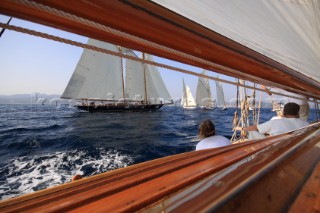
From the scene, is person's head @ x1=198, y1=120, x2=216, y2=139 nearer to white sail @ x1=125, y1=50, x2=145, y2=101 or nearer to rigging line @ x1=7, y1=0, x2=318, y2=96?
rigging line @ x1=7, y1=0, x2=318, y2=96

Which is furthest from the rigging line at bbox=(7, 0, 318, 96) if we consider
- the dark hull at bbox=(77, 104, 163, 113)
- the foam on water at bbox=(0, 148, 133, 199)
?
the dark hull at bbox=(77, 104, 163, 113)

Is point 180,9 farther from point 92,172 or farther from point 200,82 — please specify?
point 200,82

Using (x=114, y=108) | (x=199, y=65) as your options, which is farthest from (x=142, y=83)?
(x=199, y=65)

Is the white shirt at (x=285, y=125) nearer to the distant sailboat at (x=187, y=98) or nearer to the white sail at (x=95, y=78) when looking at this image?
the white sail at (x=95, y=78)

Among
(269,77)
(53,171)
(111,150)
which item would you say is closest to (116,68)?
(111,150)

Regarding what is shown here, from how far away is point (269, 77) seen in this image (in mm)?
1540

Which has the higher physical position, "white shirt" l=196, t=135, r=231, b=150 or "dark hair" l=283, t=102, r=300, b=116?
"dark hair" l=283, t=102, r=300, b=116

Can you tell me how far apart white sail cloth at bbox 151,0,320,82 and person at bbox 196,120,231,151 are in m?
1.12

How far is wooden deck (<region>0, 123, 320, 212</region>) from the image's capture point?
0.67 m

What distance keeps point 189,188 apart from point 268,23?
3.52ft

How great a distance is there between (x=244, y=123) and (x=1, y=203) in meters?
6.43

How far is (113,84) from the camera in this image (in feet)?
113

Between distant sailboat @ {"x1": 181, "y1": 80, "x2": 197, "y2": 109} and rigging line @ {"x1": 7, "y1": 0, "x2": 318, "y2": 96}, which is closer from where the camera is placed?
rigging line @ {"x1": 7, "y1": 0, "x2": 318, "y2": 96}

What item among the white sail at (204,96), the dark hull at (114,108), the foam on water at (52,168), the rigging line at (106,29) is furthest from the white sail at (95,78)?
the rigging line at (106,29)
